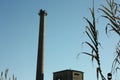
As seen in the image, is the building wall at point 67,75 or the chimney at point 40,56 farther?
the building wall at point 67,75

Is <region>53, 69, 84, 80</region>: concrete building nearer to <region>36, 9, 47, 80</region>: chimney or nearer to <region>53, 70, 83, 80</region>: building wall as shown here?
<region>53, 70, 83, 80</region>: building wall

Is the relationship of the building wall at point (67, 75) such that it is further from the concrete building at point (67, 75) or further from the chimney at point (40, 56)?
the chimney at point (40, 56)

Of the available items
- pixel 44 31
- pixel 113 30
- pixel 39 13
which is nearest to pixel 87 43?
pixel 113 30

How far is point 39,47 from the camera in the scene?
154 feet

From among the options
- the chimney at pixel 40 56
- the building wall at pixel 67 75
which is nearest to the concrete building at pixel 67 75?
the building wall at pixel 67 75

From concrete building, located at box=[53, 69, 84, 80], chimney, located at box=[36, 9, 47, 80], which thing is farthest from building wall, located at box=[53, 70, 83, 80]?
chimney, located at box=[36, 9, 47, 80]

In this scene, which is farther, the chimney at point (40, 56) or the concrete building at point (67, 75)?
the concrete building at point (67, 75)

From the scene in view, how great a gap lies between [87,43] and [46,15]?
173ft

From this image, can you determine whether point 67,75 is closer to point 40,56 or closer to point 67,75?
point 67,75

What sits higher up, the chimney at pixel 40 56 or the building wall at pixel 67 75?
the chimney at pixel 40 56

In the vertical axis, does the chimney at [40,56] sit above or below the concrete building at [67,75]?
above

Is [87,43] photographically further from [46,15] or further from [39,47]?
[46,15]

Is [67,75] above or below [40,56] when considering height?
below

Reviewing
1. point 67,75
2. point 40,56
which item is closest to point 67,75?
point 67,75
